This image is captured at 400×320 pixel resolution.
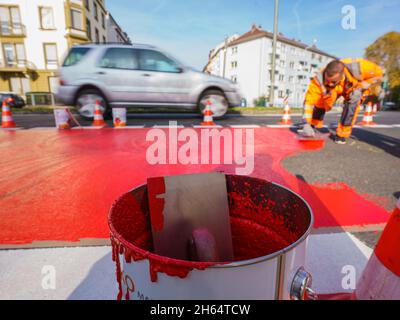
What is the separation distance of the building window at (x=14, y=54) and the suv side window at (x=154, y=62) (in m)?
25.0

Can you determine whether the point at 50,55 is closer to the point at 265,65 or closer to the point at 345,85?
the point at 345,85

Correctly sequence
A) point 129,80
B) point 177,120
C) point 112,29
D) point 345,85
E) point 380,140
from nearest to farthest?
point 345,85 → point 380,140 → point 129,80 → point 177,120 → point 112,29

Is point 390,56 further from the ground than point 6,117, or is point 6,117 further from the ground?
point 390,56

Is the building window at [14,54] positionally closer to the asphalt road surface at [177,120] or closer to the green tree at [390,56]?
the asphalt road surface at [177,120]

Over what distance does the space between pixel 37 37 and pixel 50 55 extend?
196 cm

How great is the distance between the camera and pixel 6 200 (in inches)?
100

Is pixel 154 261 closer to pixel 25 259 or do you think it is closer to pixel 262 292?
pixel 262 292

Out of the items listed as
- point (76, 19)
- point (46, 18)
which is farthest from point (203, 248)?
point (46, 18)

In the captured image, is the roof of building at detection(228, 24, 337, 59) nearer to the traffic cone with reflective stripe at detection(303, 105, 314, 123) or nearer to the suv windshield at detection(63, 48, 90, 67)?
the suv windshield at detection(63, 48, 90, 67)

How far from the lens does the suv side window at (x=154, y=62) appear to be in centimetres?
820

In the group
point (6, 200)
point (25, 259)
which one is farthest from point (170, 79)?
point (25, 259)

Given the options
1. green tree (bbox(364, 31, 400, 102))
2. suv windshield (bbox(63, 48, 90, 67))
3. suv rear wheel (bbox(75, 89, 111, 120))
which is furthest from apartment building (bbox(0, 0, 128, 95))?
green tree (bbox(364, 31, 400, 102))

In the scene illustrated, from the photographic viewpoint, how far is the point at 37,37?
25.4 m

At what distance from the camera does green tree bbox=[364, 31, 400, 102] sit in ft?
Result: 120
